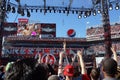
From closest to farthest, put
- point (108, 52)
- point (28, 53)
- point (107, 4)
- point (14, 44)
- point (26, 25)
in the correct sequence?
1. point (108, 52)
2. point (107, 4)
3. point (28, 53)
4. point (14, 44)
5. point (26, 25)

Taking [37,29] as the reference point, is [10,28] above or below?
above

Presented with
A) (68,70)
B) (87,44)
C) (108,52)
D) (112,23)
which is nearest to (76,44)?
(87,44)

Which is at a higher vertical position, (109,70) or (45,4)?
(45,4)

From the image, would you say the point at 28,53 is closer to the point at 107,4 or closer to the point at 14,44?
the point at 14,44

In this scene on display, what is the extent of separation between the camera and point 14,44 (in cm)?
5688

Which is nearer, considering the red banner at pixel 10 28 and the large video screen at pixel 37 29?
the red banner at pixel 10 28

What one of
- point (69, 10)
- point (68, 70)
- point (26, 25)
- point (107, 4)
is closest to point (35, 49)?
point (26, 25)

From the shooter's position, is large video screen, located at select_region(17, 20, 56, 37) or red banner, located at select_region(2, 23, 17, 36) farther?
large video screen, located at select_region(17, 20, 56, 37)

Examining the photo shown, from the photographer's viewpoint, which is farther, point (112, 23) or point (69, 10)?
point (112, 23)

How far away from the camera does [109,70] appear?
3.51m

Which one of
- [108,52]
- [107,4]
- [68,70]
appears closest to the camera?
[68,70]

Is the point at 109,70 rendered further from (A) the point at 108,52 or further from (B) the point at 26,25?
(B) the point at 26,25

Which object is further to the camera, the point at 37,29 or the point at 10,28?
the point at 37,29

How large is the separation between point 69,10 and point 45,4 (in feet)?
7.24
